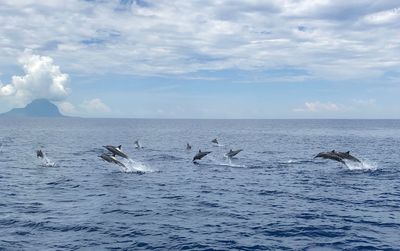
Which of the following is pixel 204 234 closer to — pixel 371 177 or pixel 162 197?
pixel 162 197

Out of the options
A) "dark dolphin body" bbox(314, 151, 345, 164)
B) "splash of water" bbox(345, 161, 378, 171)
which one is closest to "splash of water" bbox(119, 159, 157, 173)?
"dark dolphin body" bbox(314, 151, 345, 164)

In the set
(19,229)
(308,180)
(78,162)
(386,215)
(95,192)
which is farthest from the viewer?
(78,162)

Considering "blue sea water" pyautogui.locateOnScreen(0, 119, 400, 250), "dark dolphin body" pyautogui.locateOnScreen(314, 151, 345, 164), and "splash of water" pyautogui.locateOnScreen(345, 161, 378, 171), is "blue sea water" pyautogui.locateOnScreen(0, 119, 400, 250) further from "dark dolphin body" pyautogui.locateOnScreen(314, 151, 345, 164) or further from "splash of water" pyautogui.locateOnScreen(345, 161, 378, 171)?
"dark dolphin body" pyautogui.locateOnScreen(314, 151, 345, 164)

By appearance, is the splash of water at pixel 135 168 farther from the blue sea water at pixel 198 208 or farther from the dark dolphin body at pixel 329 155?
the dark dolphin body at pixel 329 155

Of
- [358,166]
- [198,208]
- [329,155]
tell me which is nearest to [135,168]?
[198,208]

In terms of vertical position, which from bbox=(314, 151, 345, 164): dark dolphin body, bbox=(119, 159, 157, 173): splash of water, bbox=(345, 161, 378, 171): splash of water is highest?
bbox=(314, 151, 345, 164): dark dolphin body

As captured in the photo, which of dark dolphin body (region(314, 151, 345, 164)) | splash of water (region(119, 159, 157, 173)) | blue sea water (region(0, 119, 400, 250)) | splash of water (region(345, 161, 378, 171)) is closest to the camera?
blue sea water (region(0, 119, 400, 250))

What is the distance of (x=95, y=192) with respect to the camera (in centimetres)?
3372

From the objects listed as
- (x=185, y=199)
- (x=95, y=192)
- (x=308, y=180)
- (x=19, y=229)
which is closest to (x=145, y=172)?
(x=95, y=192)

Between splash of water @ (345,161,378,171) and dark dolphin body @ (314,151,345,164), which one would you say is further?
splash of water @ (345,161,378,171)

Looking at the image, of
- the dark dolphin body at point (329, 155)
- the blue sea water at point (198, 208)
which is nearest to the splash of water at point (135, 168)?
the blue sea water at point (198, 208)

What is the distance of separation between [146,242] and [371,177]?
29454 millimetres

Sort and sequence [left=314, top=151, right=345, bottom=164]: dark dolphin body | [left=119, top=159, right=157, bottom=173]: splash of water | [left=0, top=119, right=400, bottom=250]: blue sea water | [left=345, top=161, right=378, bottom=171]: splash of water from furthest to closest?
1. [left=345, top=161, right=378, bottom=171]: splash of water
2. [left=119, top=159, right=157, bottom=173]: splash of water
3. [left=314, top=151, right=345, bottom=164]: dark dolphin body
4. [left=0, top=119, right=400, bottom=250]: blue sea water

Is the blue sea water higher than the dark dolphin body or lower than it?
lower
